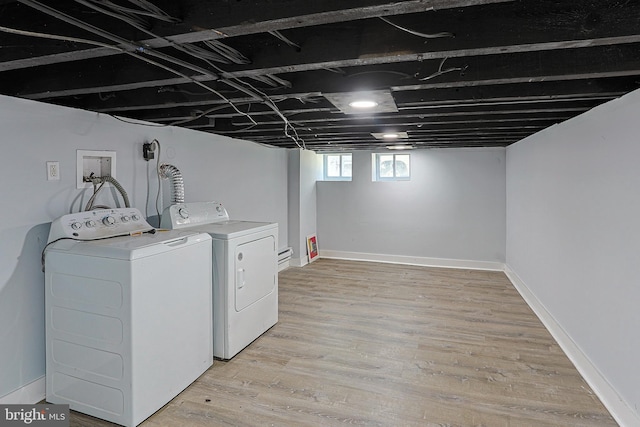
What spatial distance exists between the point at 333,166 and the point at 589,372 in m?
4.84

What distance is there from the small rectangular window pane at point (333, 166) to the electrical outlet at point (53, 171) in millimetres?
4695

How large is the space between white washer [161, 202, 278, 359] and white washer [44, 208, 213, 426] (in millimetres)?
337

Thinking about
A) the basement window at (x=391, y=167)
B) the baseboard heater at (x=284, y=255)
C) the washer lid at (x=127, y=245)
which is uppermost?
the basement window at (x=391, y=167)

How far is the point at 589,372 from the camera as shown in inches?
99.6

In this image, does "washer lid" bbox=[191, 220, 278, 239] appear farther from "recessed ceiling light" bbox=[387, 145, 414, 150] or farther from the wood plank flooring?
"recessed ceiling light" bbox=[387, 145, 414, 150]

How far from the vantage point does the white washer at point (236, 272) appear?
2812 millimetres

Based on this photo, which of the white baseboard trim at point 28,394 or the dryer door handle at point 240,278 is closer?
the white baseboard trim at point 28,394

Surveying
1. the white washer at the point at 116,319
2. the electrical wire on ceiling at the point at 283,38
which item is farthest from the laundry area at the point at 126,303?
the electrical wire on ceiling at the point at 283,38

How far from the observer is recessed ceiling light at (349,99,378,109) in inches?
90.0

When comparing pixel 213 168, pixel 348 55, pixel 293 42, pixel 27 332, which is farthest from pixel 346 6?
pixel 213 168

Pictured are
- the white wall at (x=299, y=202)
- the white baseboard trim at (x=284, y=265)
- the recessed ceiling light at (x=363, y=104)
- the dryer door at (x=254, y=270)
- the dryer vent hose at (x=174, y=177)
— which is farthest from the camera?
the white wall at (x=299, y=202)

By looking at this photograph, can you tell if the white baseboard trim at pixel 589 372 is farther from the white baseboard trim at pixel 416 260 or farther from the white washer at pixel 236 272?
the white washer at pixel 236 272

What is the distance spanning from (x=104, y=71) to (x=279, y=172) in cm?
357

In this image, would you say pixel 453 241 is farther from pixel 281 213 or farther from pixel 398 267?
pixel 281 213
